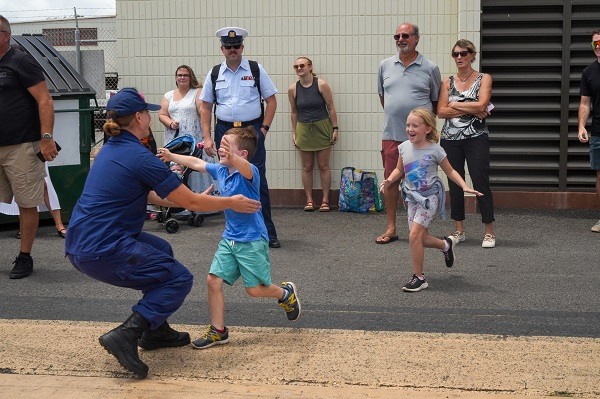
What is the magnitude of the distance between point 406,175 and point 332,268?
1143 millimetres

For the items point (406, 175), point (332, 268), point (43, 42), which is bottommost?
point (332, 268)

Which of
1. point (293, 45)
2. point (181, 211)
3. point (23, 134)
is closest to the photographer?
point (23, 134)

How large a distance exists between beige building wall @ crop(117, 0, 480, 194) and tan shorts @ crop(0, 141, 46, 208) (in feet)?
14.4

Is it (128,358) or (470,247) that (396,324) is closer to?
(128,358)

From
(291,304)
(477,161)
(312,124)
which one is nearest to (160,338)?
(291,304)

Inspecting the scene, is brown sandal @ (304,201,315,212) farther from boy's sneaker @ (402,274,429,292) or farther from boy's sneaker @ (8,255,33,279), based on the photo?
boy's sneaker @ (402,274,429,292)

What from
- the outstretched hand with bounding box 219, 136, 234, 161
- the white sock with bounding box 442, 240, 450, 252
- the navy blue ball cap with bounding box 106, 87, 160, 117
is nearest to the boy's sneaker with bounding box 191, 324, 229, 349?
the outstretched hand with bounding box 219, 136, 234, 161

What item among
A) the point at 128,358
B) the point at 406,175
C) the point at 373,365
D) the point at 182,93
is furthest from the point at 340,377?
the point at 182,93

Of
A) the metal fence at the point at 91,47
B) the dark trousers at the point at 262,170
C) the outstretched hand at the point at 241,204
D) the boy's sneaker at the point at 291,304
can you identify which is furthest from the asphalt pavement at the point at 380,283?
the metal fence at the point at 91,47

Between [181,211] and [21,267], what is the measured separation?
3.37 m

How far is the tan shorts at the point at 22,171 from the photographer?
8227mm

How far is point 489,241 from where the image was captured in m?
9.45

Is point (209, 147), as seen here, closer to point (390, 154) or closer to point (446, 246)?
point (390, 154)

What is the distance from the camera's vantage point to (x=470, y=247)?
31.1 feet
